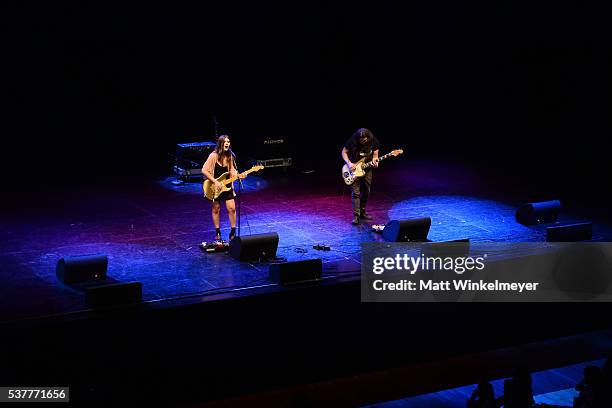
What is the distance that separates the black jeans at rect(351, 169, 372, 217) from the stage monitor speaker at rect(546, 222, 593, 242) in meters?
2.56

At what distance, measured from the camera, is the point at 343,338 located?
390 inches

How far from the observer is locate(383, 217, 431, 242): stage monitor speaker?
10.8 meters

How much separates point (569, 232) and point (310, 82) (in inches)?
295

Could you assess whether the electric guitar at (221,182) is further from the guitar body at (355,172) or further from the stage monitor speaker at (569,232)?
the stage monitor speaker at (569,232)

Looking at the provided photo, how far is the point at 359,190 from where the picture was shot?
38.6 ft

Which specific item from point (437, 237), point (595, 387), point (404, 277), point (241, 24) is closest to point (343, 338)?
point (404, 277)

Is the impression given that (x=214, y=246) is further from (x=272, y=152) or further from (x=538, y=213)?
(x=272, y=152)

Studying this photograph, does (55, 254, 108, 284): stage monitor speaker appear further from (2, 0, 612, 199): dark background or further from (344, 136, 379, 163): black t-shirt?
(2, 0, 612, 199): dark background

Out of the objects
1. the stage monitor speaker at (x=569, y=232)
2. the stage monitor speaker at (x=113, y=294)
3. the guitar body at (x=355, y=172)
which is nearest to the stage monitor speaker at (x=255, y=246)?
the stage monitor speaker at (x=113, y=294)

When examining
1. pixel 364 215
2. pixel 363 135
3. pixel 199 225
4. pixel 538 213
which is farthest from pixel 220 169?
pixel 538 213

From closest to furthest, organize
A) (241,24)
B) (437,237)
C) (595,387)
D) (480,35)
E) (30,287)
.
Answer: (595,387)
(30,287)
(437,237)
(241,24)
(480,35)

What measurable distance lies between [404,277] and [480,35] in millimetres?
8158

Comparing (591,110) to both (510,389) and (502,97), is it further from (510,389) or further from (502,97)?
(510,389)


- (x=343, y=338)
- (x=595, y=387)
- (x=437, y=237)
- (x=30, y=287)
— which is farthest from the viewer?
(x=437, y=237)
